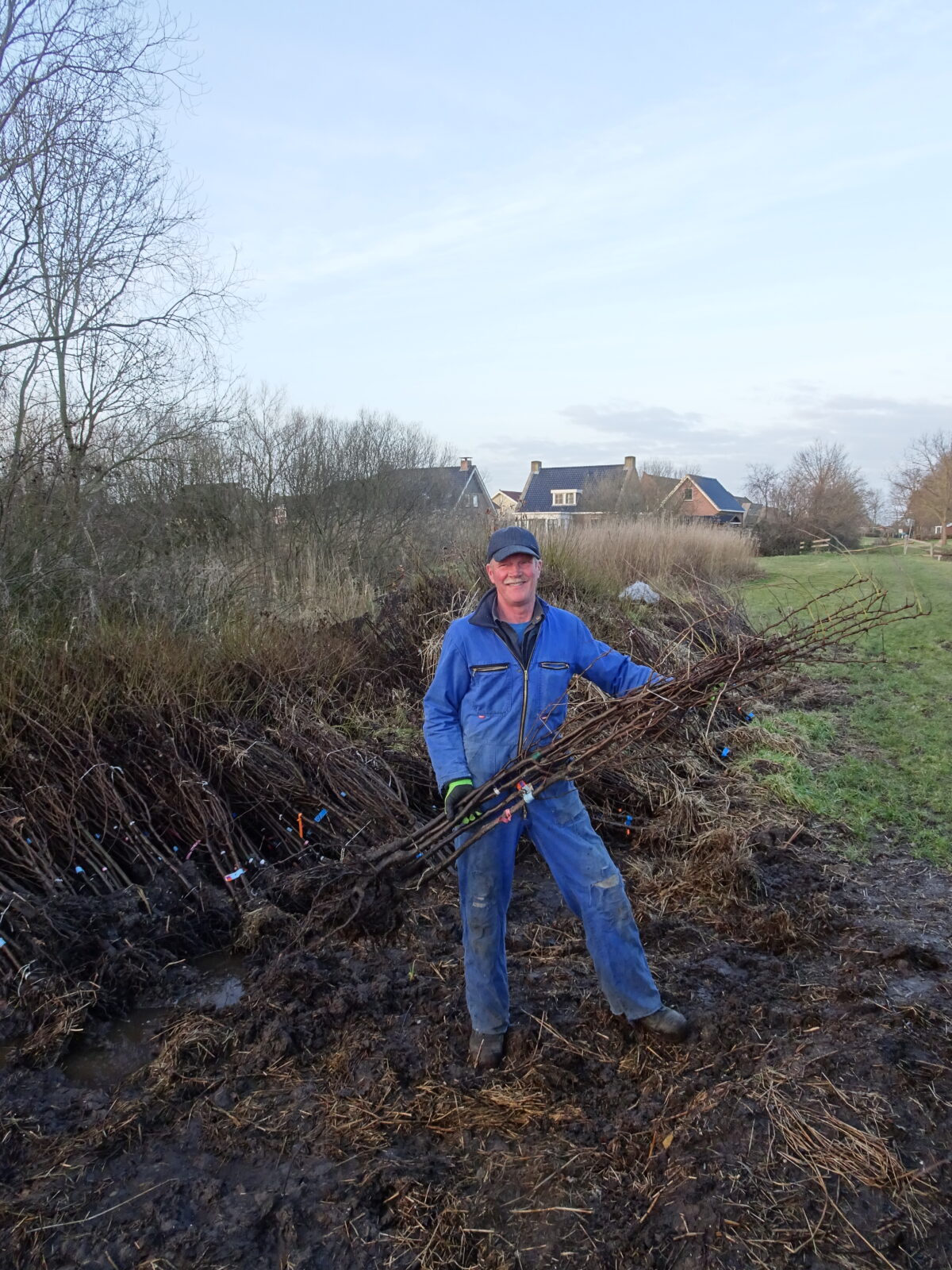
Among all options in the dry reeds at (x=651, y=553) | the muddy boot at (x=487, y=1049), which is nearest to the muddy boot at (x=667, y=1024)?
the muddy boot at (x=487, y=1049)

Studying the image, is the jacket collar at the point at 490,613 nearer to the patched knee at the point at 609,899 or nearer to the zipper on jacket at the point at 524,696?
the zipper on jacket at the point at 524,696

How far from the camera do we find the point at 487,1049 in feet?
11.0

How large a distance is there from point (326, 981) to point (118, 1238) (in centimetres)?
147

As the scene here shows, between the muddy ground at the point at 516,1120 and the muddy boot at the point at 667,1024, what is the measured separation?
0.19 feet

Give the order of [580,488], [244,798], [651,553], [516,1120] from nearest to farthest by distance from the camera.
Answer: [516,1120], [244,798], [651,553], [580,488]

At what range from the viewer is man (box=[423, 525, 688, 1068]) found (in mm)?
3309

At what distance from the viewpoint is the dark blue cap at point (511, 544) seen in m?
3.38

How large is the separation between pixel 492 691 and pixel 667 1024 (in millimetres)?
1493

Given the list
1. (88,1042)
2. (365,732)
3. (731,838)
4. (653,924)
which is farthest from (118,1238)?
(365,732)

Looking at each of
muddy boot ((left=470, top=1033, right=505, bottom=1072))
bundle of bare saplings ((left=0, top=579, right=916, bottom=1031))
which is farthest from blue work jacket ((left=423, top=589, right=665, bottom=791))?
muddy boot ((left=470, top=1033, right=505, bottom=1072))

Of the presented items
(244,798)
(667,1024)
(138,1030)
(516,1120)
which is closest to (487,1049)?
(516,1120)

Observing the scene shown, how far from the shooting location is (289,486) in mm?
16594

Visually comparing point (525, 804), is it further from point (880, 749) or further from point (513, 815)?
point (880, 749)

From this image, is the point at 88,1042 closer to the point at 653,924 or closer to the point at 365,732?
the point at 653,924
